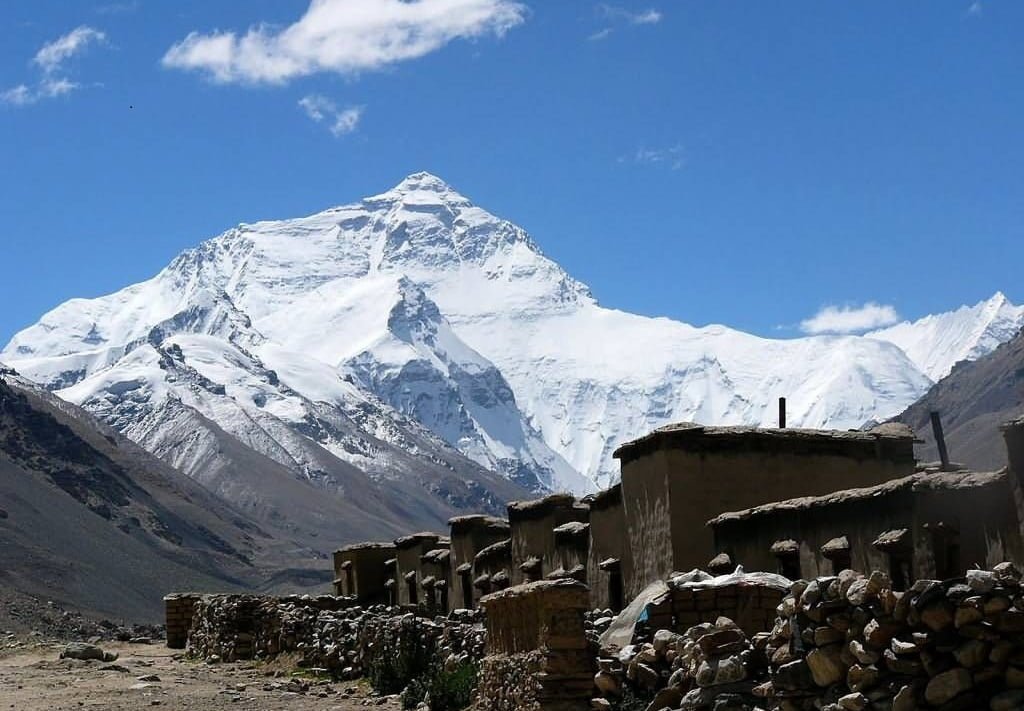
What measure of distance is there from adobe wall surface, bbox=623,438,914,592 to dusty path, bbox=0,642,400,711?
4.58 metres

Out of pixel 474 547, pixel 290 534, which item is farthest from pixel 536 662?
pixel 290 534

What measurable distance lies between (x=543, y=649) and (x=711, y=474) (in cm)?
969

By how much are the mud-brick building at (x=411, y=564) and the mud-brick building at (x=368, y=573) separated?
1.17 meters

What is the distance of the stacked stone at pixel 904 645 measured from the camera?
28.4 ft

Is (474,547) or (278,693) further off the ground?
(474,547)

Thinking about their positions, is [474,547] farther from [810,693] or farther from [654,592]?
[810,693]

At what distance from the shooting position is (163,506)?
153 metres

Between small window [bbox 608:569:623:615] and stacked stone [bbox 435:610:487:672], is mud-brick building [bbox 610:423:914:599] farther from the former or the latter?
stacked stone [bbox 435:610:487:672]

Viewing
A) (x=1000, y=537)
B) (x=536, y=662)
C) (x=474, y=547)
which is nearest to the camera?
(x=536, y=662)

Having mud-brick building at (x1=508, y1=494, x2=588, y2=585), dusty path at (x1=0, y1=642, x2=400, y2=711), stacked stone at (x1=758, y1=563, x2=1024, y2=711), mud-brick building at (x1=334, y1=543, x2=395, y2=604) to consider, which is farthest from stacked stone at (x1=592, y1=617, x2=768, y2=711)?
mud-brick building at (x1=334, y1=543, x2=395, y2=604)

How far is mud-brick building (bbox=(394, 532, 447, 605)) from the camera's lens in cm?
3428

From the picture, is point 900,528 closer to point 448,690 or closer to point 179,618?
point 448,690

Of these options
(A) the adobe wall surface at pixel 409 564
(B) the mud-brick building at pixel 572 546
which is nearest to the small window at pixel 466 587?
(A) the adobe wall surface at pixel 409 564

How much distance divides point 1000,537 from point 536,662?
5.19 meters
